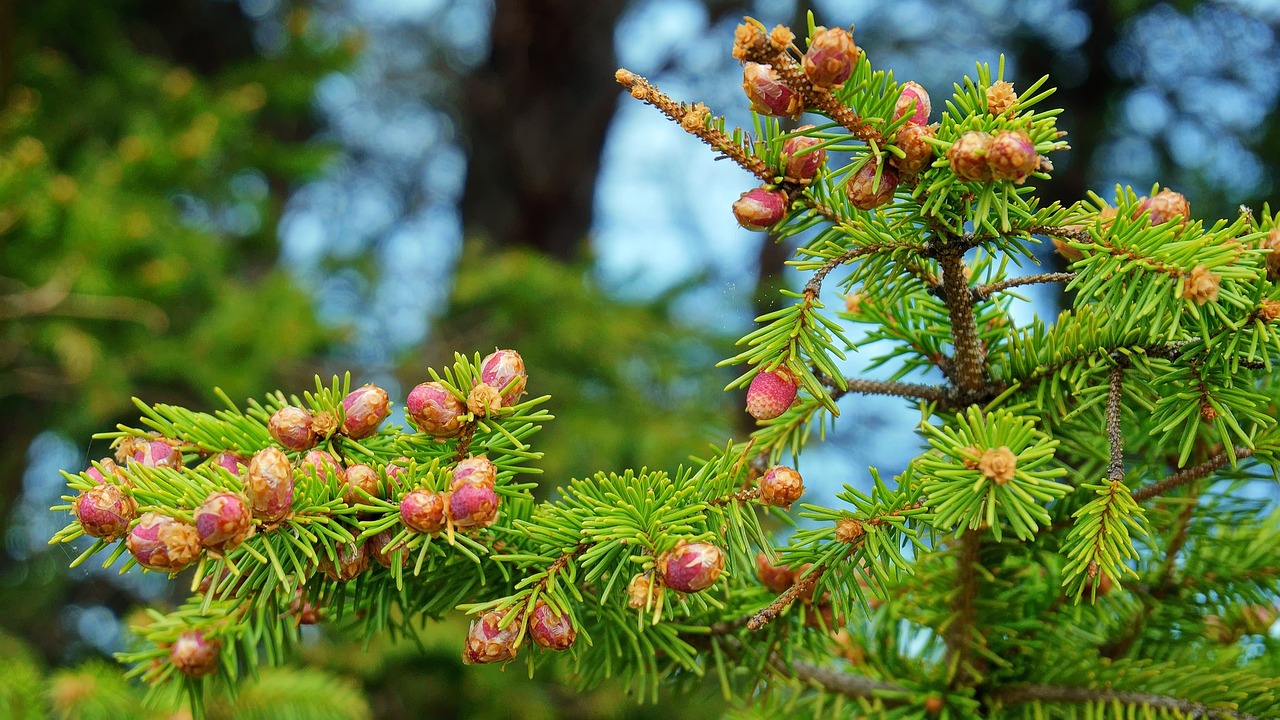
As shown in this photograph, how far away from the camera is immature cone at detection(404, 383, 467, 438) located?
446 mm

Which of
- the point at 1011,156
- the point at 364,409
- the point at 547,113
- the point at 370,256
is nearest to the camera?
the point at 1011,156

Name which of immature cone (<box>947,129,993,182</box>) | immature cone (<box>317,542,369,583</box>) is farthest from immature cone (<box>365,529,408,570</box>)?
immature cone (<box>947,129,993,182</box>)

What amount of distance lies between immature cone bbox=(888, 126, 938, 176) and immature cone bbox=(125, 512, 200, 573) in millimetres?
367

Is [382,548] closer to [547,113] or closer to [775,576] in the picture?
[775,576]

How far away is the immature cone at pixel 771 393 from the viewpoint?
0.44 metres

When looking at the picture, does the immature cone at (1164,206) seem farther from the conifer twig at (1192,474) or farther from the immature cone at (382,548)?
the immature cone at (382,548)

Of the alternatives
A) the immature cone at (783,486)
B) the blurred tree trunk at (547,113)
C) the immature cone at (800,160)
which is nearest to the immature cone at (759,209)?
the immature cone at (800,160)

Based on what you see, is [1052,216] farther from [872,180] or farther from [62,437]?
[62,437]

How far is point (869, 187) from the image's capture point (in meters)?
0.42

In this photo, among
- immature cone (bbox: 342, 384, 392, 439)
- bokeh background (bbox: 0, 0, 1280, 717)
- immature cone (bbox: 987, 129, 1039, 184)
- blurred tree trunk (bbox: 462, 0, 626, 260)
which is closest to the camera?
immature cone (bbox: 987, 129, 1039, 184)

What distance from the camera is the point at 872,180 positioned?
42cm

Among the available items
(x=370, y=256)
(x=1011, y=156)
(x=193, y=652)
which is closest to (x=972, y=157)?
(x=1011, y=156)

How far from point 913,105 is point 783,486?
195 mm

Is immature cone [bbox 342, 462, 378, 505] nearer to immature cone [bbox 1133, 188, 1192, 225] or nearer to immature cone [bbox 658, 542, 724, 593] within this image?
immature cone [bbox 658, 542, 724, 593]
